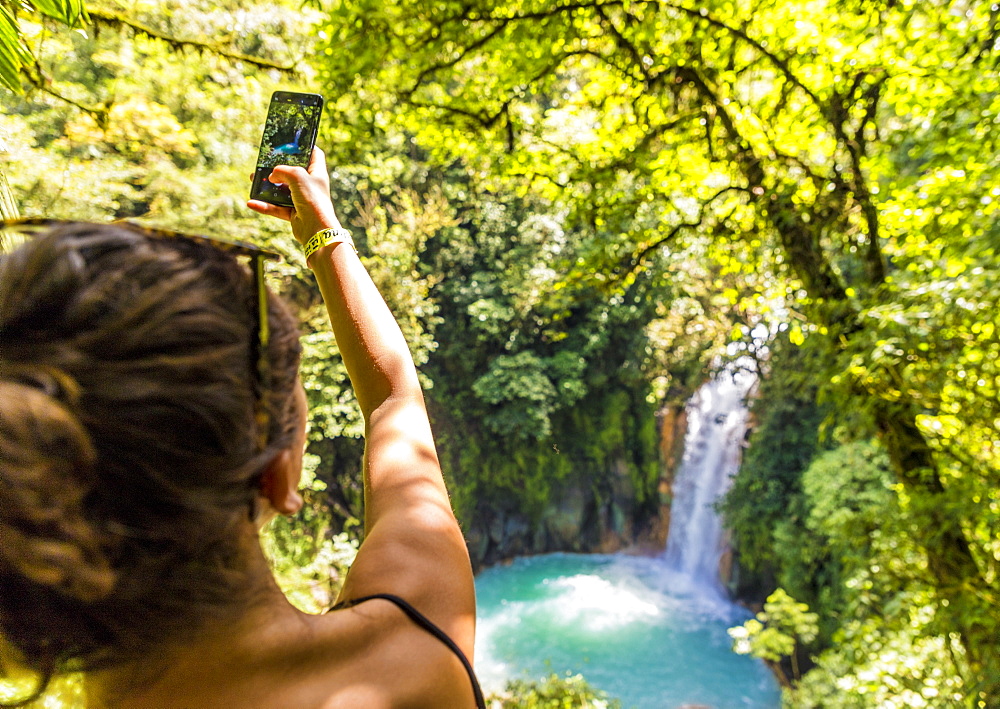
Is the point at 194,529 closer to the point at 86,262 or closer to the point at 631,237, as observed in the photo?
the point at 86,262

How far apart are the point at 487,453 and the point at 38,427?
41.8 ft

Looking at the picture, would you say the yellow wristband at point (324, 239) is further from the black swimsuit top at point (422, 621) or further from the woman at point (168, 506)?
the black swimsuit top at point (422, 621)

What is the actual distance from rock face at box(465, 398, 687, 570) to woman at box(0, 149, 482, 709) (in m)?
13.1

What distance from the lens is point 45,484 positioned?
1.55 feet

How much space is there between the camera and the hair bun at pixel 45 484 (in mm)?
467

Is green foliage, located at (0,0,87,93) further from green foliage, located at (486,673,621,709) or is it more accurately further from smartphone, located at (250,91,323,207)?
green foliage, located at (486,673,621,709)

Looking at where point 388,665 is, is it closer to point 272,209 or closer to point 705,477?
point 272,209

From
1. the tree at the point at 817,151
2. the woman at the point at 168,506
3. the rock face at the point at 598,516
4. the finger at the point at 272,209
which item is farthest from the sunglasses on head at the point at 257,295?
the rock face at the point at 598,516

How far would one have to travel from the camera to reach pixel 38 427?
46 centimetres

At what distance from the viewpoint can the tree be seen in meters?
2.45

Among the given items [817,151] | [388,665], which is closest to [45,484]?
[388,665]

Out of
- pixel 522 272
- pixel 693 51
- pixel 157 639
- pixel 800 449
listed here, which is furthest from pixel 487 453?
pixel 157 639

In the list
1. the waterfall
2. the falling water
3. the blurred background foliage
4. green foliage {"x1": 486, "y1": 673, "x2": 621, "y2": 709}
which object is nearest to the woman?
the blurred background foliage

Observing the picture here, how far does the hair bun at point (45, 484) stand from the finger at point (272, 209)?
69 centimetres
